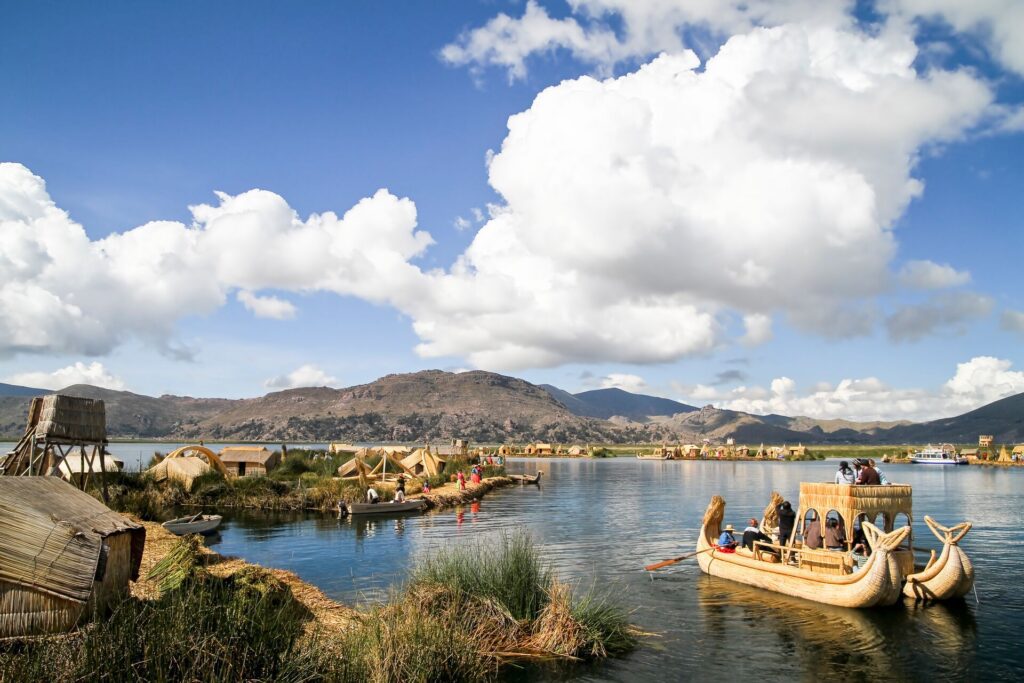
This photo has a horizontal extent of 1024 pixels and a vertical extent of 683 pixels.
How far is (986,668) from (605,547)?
1625 centimetres

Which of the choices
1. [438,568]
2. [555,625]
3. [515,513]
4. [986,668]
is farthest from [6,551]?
[515,513]

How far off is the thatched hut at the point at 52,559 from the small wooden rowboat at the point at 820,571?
670 inches

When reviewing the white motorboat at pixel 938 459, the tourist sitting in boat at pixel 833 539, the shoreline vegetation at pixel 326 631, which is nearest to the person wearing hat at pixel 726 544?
the tourist sitting in boat at pixel 833 539

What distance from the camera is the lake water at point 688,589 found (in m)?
14.4

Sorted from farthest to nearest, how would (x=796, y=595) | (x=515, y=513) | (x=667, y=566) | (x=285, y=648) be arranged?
(x=515, y=513)
(x=667, y=566)
(x=796, y=595)
(x=285, y=648)

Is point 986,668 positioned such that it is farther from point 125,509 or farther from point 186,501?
point 186,501

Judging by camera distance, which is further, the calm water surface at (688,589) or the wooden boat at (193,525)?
the wooden boat at (193,525)

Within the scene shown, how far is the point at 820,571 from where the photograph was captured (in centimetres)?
1973

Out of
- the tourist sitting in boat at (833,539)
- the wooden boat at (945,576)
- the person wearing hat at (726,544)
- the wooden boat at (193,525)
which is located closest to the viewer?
the wooden boat at (945,576)

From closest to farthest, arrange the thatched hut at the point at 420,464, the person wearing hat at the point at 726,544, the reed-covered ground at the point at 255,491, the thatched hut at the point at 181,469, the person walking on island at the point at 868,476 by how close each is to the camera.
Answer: the person walking on island at the point at 868,476 < the person wearing hat at the point at 726,544 < the reed-covered ground at the point at 255,491 < the thatched hut at the point at 181,469 < the thatched hut at the point at 420,464

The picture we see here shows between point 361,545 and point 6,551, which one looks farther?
point 361,545

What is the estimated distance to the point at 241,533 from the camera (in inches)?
1271

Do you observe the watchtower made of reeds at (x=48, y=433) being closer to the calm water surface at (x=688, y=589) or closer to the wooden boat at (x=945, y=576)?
the calm water surface at (x=688, y=589)

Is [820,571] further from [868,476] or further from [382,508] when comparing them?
[382,508]
